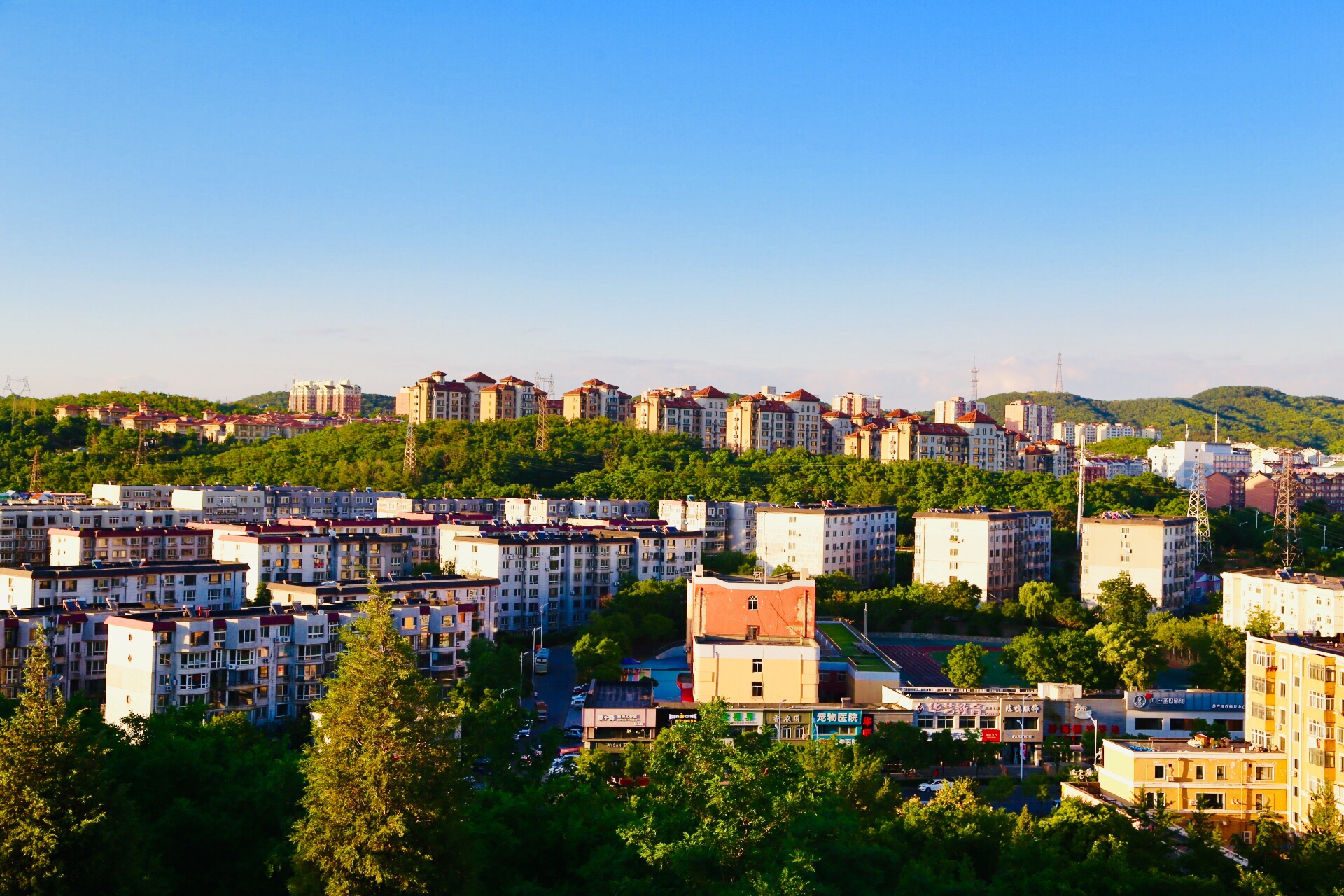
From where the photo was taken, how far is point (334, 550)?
71.6ft

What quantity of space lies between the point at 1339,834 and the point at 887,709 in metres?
5.91

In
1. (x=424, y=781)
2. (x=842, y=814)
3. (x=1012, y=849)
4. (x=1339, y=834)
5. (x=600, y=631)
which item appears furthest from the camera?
(x=600, y=631)

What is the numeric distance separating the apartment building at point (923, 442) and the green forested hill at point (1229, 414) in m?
33.3

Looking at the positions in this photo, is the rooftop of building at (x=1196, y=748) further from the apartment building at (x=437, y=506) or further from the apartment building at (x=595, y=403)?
the apartment building at (x=595, y=403)

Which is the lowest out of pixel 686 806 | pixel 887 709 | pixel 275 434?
pixel 887 709

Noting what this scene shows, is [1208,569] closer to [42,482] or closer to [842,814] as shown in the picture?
[842,814]

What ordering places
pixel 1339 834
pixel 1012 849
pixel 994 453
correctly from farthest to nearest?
pixel 994 453
pixel 1339 834
pixel 1012 849

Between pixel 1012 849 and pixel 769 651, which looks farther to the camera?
pixel 769 651

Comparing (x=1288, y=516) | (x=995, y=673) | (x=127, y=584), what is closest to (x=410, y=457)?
(x=127, y=584)

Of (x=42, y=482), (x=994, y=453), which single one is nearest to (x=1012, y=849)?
(x=42, y=482)

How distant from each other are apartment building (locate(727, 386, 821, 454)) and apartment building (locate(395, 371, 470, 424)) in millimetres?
9310

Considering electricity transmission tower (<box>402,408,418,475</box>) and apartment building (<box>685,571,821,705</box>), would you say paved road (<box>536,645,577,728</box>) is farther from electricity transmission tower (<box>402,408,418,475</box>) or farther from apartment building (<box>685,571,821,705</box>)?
electricity transmission tower (<box>402,408,418,475</box>)

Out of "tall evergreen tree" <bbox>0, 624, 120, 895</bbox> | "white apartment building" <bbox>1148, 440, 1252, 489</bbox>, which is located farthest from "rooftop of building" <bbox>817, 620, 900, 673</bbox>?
"white apartment building" <bbox>1148, 440, 1252, 489</bbox>

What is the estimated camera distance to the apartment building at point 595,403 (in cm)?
4466
